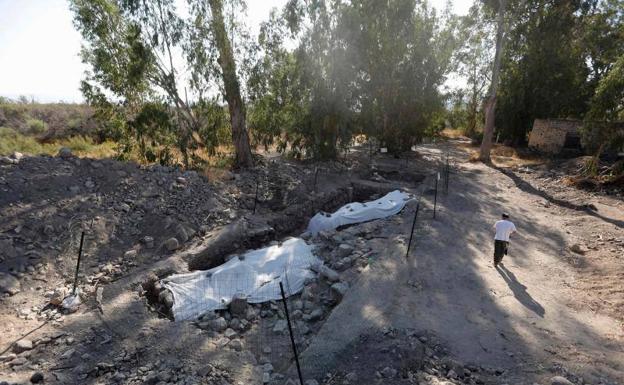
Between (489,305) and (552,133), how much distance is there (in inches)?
738

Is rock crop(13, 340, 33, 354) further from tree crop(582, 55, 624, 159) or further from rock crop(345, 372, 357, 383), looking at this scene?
tree crop(582, 55, 624, 159)

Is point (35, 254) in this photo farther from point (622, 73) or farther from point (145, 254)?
point (622, 73)

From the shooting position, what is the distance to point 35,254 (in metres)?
6.52

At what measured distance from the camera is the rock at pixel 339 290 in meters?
6.27

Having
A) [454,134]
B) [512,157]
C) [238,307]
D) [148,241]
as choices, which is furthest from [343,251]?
[454,134]

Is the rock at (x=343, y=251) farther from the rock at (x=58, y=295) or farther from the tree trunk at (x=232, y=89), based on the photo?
the tree trunk at (x=232, y=89)

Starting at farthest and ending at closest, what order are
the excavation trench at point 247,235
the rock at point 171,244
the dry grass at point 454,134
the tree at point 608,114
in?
the dry grass at point 454,134 < the tree at point 608,114 < the rock at point 171,244 < the excavation trench at point 247,235

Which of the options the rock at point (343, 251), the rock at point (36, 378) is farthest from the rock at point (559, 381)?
the rock at point (36, 378)

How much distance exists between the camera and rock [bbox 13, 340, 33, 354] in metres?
4.73

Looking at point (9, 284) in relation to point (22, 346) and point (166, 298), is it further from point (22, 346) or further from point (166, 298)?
point (166, 298)

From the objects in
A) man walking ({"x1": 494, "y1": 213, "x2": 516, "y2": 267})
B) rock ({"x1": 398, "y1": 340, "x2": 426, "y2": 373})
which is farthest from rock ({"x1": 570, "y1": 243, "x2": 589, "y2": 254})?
rock ({"x1": 398, "y1": 340, "x2": 426, "y2": 373})

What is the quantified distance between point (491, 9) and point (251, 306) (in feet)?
69.2

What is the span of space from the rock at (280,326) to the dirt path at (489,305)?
73 centimetres

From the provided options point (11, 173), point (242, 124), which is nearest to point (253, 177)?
point (242, 124)
